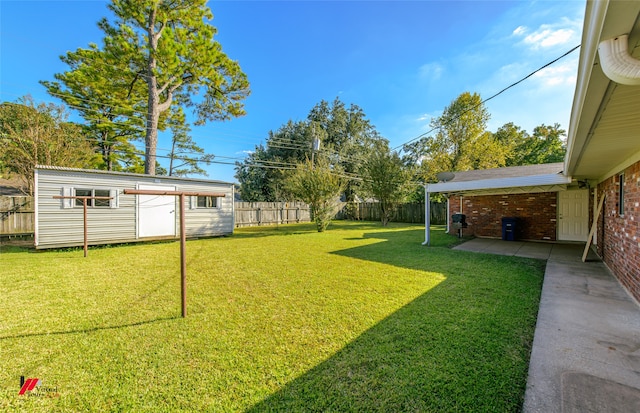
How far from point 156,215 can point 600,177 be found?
13.8 m

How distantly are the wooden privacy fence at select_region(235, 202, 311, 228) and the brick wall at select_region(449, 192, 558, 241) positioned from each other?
966 cm

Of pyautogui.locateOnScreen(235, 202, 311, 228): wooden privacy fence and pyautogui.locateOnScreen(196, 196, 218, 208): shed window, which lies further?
pyautogui.locateOnScreen(235, 202, 311, 228): wooden privacy fence

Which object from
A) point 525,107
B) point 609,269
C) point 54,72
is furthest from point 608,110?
point 54,72

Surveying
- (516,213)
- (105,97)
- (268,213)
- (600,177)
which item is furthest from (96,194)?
(516,213)

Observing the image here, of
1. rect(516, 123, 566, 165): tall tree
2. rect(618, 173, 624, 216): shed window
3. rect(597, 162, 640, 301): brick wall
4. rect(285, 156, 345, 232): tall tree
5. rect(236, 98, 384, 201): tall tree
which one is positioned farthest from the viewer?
rect(236, 98, 384, 201): tall tree

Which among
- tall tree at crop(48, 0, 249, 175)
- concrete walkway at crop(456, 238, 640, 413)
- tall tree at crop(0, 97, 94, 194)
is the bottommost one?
concrete walkway at crop(456, 238, 640, 413)

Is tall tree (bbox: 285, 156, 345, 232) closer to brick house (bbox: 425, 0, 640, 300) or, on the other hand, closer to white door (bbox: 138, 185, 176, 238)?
brick house (bbox: 425, 0, 640, 300)

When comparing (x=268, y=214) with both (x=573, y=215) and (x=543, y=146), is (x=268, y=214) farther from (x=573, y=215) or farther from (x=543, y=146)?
(x=543, y=146)

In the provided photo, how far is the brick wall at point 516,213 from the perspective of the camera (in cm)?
926

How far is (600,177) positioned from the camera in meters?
6.52

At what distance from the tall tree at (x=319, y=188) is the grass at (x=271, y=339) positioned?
7.14m

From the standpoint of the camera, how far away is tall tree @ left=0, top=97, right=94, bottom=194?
11.2m

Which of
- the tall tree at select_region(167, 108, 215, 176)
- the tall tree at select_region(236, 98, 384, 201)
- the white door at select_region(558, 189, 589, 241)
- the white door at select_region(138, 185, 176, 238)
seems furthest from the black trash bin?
the tall tree at select_region(167, 108, 215, 176)

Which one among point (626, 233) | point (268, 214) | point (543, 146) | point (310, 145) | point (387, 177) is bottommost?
point (268, 214)
